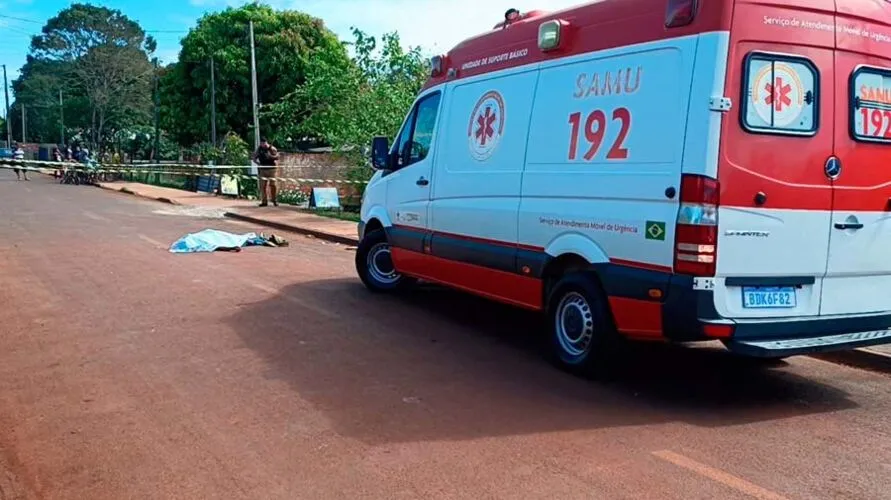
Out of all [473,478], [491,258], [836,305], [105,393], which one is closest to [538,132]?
[491,258]

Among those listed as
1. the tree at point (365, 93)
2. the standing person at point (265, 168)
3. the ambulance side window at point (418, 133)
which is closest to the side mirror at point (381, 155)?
the ambulance side window at point (418, 133)

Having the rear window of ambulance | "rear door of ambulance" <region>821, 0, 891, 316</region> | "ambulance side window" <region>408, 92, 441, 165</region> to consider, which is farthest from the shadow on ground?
the rear window of ambulance

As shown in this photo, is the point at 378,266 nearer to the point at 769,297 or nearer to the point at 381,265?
the point at 381,265

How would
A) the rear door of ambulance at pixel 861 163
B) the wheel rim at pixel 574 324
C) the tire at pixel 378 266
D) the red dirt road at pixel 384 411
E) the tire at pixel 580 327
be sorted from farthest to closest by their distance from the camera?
the tire at pixel 378 266 → the wheel rim at pixel 574 324 → the tire at pixel 580 327 → the rear door of ambulance at pixel 861 163 → the red dirt road at pixel 384 411

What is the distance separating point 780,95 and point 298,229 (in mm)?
12925

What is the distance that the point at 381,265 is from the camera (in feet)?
31.2

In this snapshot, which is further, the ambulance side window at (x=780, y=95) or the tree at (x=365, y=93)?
the tree at (x=365, y=93)

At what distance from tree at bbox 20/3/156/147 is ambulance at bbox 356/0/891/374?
53.2 metres

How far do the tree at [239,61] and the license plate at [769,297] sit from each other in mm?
32582

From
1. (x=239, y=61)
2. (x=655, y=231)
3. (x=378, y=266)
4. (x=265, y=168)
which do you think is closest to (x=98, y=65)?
(x=239, y=61)

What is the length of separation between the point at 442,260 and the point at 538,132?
1.88m

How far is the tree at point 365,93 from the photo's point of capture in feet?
68.8

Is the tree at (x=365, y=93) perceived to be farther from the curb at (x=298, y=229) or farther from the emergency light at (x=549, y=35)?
the emergency light at (x=549, y=35)

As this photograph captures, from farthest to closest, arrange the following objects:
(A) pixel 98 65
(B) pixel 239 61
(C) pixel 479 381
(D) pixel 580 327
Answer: (A) pixel 98 65 → (B) pixel 239 61 → (D) pixel 580 327 → (C) pixel 479 381
